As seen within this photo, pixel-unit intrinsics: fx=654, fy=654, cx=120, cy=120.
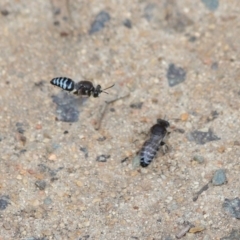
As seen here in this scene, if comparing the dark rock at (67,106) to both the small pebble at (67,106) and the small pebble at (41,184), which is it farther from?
the small pebble at (41,184)

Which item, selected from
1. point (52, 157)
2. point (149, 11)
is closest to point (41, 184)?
point (52, 157)

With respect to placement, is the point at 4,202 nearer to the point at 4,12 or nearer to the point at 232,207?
the point at 232,207

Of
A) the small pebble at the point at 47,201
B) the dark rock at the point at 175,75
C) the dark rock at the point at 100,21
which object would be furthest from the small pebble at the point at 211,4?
the small pebble at the point at 47,201

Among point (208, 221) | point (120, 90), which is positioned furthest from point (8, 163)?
point (208, 221)

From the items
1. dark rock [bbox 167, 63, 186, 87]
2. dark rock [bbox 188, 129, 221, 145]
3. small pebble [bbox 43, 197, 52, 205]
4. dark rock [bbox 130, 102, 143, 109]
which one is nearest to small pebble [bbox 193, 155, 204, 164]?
dark rock [bbox 188, 129, 221, 145]

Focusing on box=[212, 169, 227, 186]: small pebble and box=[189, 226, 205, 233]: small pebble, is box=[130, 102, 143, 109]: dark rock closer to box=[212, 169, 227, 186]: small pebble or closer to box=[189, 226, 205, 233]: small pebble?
box=[212, 169, 227, 186]: small pebble

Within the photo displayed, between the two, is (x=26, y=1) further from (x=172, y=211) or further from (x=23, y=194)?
(x=172, y=211)
